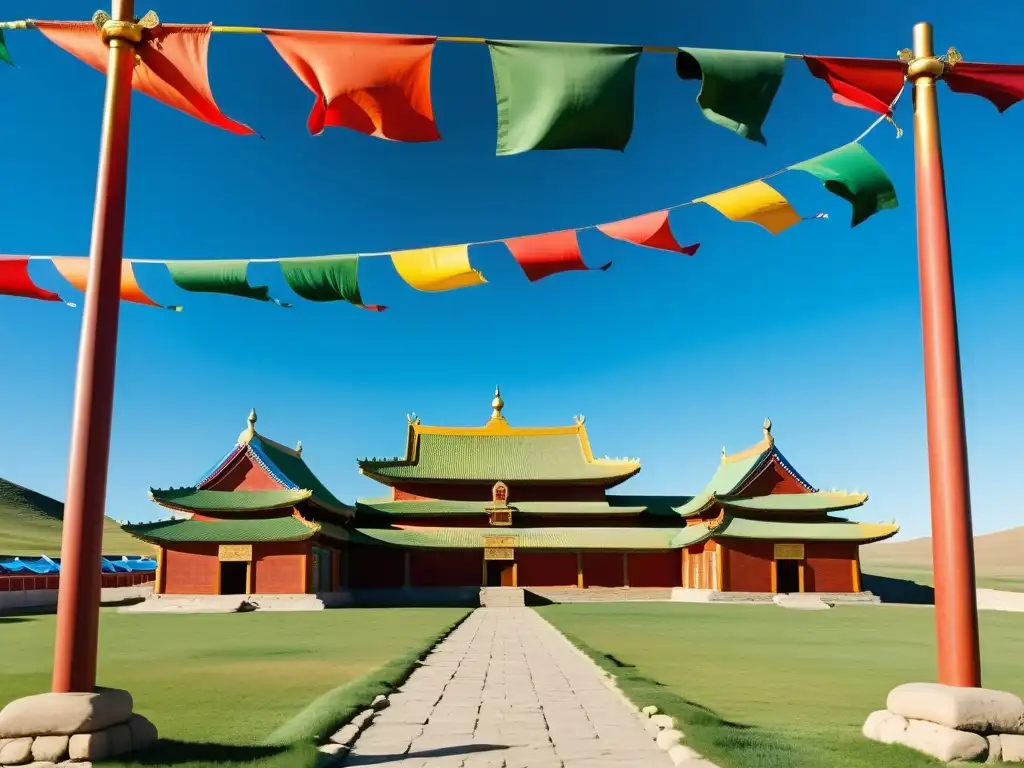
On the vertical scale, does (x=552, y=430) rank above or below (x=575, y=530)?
above

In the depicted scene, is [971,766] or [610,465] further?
[610,465]

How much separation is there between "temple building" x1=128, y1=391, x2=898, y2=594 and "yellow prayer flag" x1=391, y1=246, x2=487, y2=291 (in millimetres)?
26955

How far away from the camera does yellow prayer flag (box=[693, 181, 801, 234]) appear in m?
7.66

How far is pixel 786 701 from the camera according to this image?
1022cm

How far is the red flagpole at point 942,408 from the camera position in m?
6.75

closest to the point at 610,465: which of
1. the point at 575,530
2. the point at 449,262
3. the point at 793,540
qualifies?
the point at 575,530

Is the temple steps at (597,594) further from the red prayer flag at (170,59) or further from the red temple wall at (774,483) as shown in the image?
the red prayer flag at (170,59)

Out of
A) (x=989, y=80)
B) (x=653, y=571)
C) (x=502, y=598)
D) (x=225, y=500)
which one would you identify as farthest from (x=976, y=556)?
(x=989, y=80)

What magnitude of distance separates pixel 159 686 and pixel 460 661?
4.62m

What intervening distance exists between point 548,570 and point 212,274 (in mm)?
34112

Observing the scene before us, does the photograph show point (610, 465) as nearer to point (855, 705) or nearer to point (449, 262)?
point (855, 705)

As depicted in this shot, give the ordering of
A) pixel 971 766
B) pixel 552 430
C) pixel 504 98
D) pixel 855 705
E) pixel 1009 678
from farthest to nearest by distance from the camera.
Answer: pixel 552 430, pixel 1009 678, pixel 855 705, pixel 504 98, pixel 971 766

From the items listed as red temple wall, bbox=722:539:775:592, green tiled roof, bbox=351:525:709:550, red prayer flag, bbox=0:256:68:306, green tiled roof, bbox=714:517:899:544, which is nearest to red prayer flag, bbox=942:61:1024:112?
red prayer flag, bbox=0:256:68:306

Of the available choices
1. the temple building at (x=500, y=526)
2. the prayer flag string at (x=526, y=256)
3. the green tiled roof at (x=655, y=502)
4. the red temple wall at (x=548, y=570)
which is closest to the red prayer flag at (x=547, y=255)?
the prayer flag string at (x=526, y=256)
